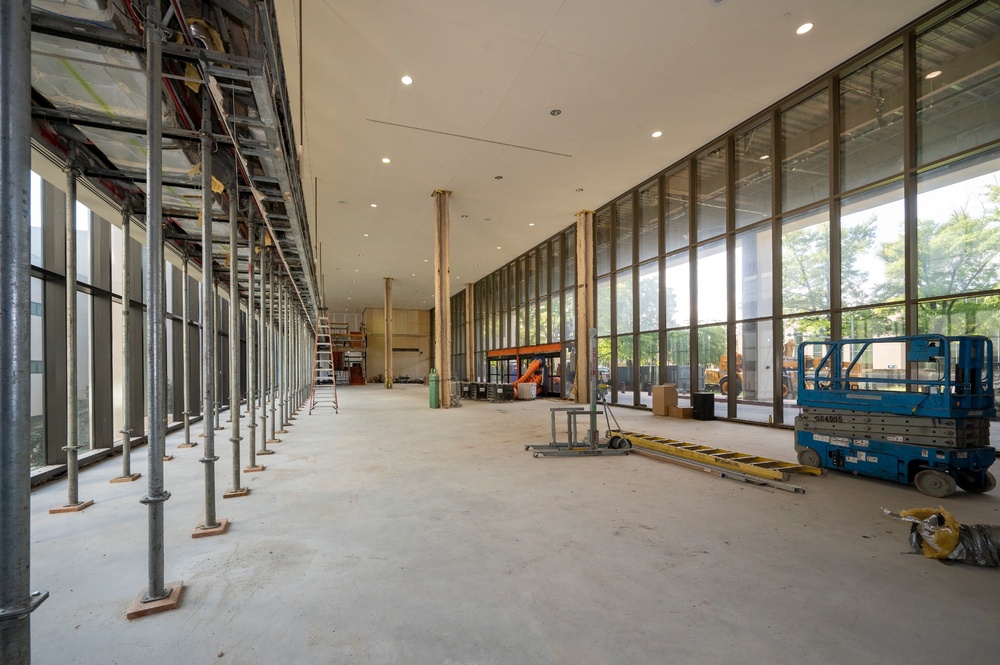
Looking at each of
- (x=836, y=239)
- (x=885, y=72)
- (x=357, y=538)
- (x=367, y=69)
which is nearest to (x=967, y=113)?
(x=885, y=72)

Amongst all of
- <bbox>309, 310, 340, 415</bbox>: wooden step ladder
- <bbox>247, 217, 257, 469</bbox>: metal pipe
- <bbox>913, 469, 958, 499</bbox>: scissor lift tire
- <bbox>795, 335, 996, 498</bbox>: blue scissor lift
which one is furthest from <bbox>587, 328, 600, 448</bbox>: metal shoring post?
<bbox>309, 310, 340, 415</bbox>: wooden step ladder

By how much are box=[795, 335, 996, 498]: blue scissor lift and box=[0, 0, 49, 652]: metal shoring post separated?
6.34 metres

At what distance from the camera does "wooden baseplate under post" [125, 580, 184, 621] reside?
238 cm

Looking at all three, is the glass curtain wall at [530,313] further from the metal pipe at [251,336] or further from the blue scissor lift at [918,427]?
the metal pipe at [251,336]

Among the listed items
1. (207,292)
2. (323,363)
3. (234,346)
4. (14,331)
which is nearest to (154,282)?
(207,292)

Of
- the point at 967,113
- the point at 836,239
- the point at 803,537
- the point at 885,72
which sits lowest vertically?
the point at 803,537

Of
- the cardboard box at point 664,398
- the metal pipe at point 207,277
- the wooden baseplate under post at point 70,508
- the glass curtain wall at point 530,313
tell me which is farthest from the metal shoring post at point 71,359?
the glass curtain wall at point 530,313

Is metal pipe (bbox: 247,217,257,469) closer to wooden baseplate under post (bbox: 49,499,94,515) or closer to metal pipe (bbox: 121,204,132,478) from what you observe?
metal pipe (bbox: 121,204,132,478)

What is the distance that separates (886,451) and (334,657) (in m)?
5.91

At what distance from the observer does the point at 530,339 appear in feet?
64.7

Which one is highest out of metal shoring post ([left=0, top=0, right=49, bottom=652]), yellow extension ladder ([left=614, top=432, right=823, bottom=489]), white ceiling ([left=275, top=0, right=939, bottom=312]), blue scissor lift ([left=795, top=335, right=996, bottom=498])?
white ceiling ([left=275, top=0, right=939, bottom=312])

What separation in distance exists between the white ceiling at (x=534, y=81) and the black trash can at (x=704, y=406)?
19.9 ft

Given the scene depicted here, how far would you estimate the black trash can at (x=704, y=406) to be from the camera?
1036 cm

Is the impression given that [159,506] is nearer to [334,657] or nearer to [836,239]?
[334,657]
